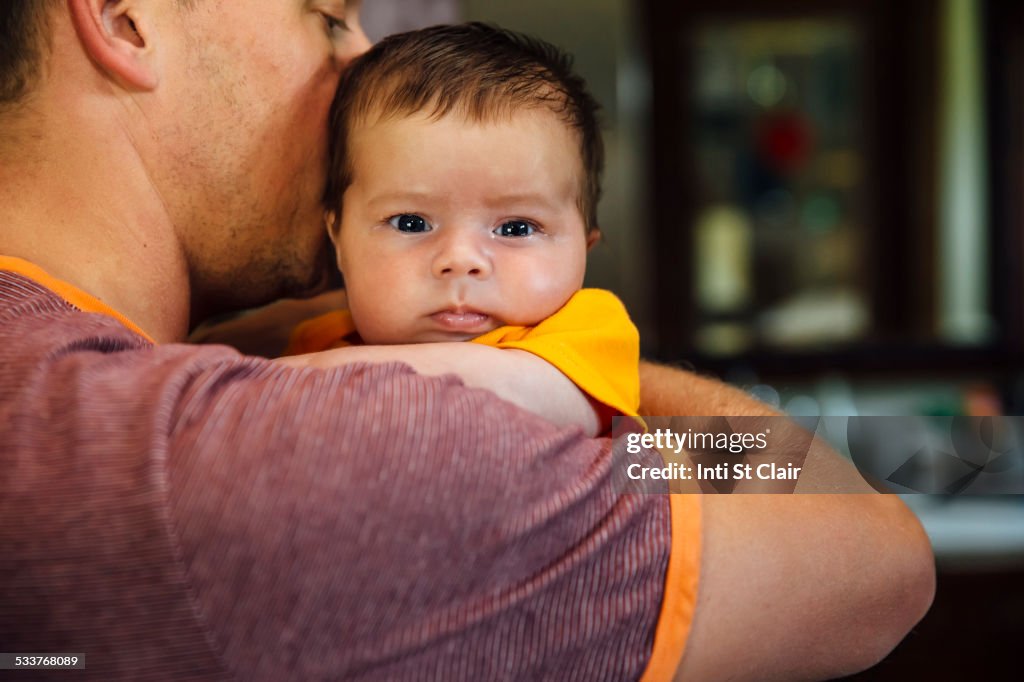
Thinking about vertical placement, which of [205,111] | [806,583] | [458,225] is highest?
[205,111]

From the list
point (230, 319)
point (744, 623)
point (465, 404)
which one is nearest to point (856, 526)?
point (744, 623)

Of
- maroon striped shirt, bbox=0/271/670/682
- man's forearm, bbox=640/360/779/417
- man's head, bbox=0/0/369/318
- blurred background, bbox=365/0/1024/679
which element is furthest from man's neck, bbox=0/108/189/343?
→ blurred background, bbox=365/0/1024/679

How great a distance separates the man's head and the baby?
0.07m

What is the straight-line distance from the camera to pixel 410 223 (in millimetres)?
795

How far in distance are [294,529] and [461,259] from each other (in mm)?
285

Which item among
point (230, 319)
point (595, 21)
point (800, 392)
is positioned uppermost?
point (595, 21)

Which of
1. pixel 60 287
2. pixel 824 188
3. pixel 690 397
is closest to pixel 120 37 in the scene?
pixel 60 287

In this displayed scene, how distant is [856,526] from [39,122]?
28.8 inches

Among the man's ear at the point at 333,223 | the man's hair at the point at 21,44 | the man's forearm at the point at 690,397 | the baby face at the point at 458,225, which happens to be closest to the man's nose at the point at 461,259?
the baby face at the point at 458,225

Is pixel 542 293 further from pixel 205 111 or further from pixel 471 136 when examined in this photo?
pixel 205 111

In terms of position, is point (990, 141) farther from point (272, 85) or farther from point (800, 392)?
point (272, 85)

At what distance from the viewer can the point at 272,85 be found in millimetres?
853

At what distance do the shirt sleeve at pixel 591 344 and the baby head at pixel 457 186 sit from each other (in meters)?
0.02

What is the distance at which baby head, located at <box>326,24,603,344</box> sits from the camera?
762 mm
